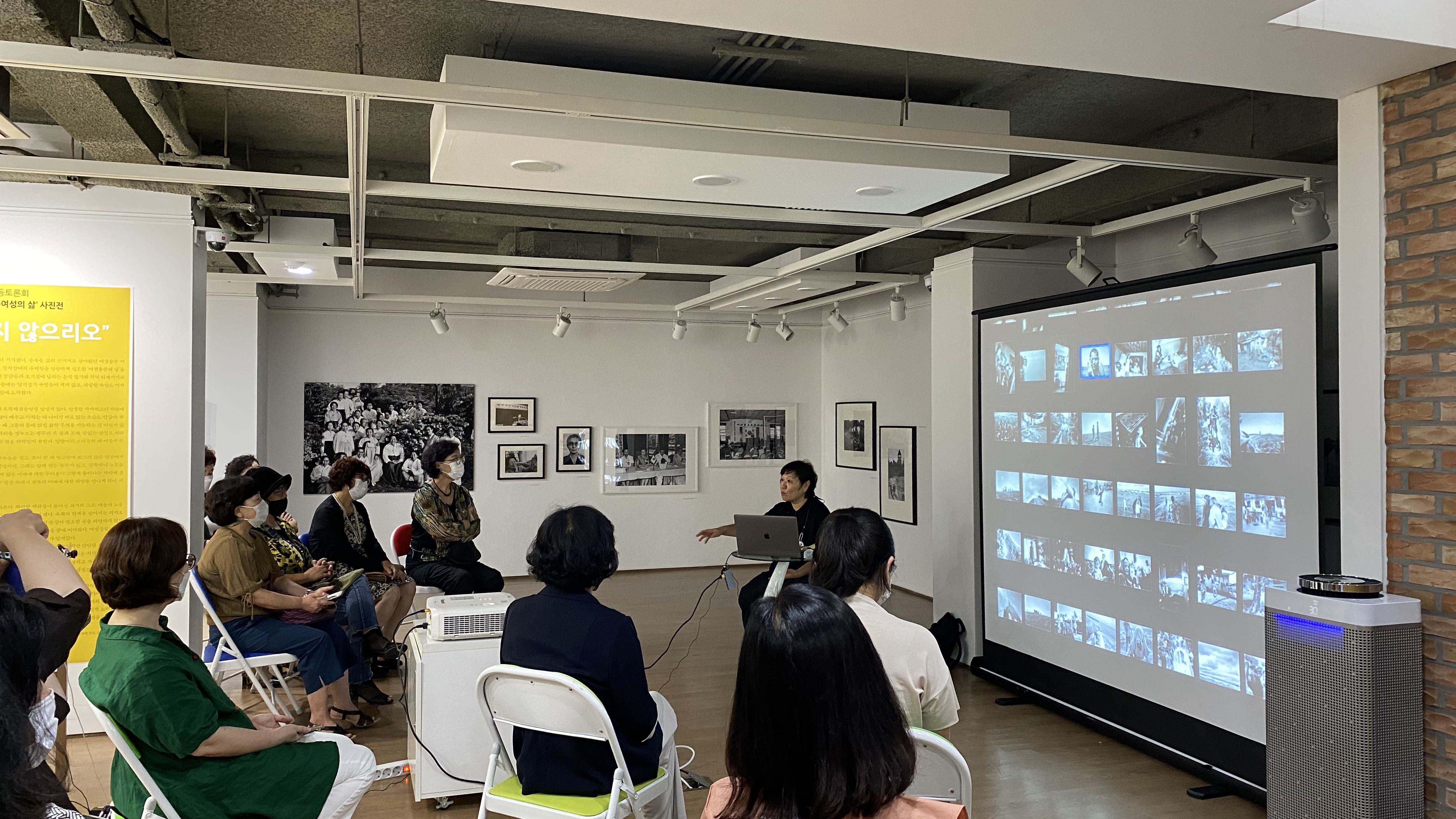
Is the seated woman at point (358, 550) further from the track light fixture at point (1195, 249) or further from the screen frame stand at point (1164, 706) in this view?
the track light fixture at point (1195, 249)

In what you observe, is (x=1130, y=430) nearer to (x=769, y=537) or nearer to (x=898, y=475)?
(x=769, y=537)

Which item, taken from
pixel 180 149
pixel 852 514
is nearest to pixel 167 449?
pixel 180 149

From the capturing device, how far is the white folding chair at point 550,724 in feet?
8.68

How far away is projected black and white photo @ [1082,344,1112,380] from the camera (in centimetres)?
518

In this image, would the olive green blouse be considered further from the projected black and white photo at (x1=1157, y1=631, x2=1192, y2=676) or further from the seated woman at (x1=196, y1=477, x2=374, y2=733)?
the projected black and white photo at (x1=1157, y1=631, x2=1192, y2=676)

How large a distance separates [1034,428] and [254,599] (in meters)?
4.27

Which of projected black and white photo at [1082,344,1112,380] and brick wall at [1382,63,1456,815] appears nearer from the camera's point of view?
brick wall at [1382,63,1456,815]

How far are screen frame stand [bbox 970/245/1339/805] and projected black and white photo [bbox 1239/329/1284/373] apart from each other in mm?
177

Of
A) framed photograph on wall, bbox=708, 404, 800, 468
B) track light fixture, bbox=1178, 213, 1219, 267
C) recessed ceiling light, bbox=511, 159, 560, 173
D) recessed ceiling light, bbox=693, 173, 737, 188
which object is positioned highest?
recessed ceiling light, bbox=693, 173, 737, 188

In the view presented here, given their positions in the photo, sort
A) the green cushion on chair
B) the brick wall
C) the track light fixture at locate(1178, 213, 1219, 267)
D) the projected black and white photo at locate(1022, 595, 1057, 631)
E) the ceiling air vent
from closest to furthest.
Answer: the green cushion on chair < the brick wall < the track light fixture at locate(1178, 213, 1219, 267) < the projected black and white photo at locate(1022, 595, 1057, 631) < the ceiling air vent

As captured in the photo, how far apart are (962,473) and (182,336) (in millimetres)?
4810

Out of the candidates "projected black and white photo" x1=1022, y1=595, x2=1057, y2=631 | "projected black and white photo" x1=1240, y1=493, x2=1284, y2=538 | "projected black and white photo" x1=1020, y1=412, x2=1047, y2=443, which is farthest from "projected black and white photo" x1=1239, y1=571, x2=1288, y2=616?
"projected black and white photo" x1=1020, y1=412, x2=1047, y2=443

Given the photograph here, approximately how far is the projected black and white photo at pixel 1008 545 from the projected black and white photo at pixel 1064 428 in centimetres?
67

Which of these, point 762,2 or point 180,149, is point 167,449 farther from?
point 762,2
